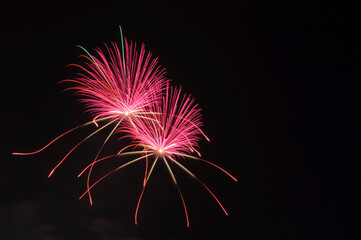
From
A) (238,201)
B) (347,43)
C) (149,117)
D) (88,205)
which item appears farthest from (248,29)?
(88,205)

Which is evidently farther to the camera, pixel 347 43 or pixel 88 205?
pixel 347 43

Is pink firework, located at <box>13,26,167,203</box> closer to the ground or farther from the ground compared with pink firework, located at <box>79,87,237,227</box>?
farther from the ground

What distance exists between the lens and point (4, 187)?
7.23ft

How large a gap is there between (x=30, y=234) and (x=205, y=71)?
1482 millimetres

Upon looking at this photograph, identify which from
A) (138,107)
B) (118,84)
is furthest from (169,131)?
(118,84)

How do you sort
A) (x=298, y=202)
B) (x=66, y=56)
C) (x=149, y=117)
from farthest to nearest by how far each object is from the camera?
1. (x=298, y=202)
2. (x=66, y=56)
3. (x=149, y=117)

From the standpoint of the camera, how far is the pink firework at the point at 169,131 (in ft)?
7.03

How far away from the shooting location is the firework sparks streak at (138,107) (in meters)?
2.14

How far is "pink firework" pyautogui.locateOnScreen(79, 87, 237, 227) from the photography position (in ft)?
7.03

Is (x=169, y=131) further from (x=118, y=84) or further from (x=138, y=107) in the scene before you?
(x=118, y=84)

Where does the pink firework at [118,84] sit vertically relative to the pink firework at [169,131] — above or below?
A: above

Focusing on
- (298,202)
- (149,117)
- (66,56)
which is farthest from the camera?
(298,202)

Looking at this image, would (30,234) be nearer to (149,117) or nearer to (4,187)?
(4,187)

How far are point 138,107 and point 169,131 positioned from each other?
0.75 feet
